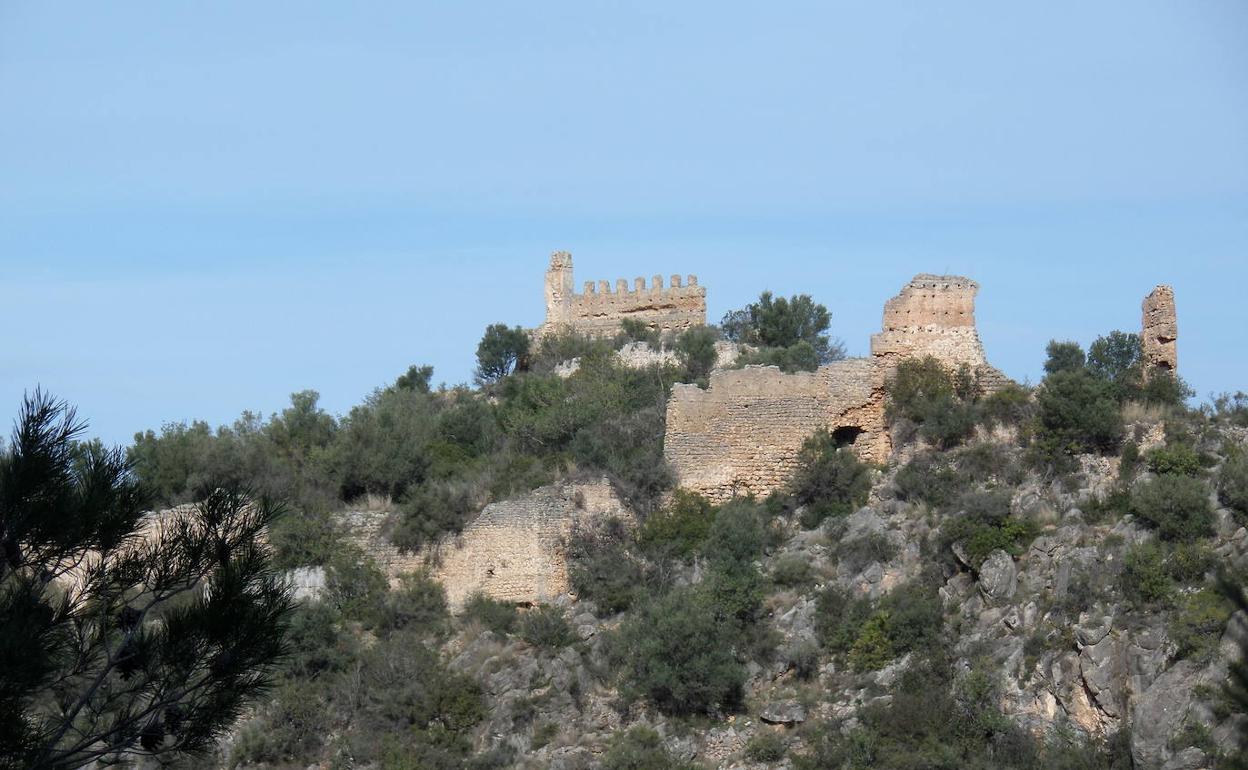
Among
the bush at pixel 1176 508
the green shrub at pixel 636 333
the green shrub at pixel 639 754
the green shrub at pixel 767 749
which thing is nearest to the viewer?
the green shrub at pixel 767 749

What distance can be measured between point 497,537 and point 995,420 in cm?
730

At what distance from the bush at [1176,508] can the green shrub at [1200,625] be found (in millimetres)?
1284

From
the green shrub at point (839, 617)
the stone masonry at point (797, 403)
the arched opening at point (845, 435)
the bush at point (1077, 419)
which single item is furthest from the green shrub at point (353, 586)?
the bush at point (1077, 419)

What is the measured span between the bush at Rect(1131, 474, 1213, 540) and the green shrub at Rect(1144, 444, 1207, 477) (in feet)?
2.28

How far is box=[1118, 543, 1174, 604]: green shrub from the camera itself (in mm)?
24938

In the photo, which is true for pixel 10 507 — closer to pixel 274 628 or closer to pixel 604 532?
pixel 274 628

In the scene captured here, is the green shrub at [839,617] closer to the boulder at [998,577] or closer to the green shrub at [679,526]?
the boulder at [998,577]

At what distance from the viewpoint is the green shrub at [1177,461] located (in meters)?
27.0

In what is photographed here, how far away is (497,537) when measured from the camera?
30.5 metres

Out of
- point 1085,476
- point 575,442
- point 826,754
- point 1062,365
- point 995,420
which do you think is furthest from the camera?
point 1062,365

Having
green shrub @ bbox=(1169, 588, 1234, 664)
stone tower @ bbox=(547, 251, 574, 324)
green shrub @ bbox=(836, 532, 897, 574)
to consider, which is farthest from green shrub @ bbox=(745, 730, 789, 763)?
stone tower @ bbox=(547, 251, 574, 324)

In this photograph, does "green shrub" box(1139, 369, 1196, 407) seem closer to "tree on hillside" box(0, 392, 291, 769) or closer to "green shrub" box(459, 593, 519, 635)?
"green shrub" box(459, 593, 519, 635)

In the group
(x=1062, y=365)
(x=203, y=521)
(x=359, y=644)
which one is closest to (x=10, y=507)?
(x=203, y=521)

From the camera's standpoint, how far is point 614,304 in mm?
42562
